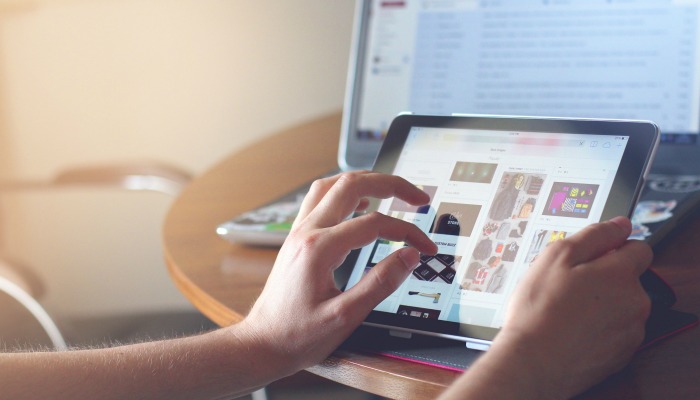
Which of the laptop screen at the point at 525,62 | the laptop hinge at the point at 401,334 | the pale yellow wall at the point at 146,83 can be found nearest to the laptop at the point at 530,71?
the laptop screen at the point at 525,62

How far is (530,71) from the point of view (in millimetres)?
1080

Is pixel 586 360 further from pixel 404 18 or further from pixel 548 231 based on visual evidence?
pixel 404 18

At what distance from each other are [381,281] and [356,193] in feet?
0.35

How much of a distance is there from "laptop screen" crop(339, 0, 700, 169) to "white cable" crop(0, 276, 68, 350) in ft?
1.54

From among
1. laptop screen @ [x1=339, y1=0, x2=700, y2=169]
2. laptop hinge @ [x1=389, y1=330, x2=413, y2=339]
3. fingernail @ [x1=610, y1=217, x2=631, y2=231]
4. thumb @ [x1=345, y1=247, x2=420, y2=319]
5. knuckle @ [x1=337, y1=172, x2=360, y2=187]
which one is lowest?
laptop hinge @ [x1=389, y1=330, x2=413, y2=339]

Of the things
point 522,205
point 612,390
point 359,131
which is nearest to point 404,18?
point 359,131

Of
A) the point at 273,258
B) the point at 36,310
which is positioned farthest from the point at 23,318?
the point at 273,258

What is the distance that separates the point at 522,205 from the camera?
2.26 feet

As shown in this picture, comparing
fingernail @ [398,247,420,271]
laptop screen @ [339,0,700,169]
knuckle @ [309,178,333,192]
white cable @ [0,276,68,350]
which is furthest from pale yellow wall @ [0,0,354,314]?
fingernail @ [398,247,420,271]

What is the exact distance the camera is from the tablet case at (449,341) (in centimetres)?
63

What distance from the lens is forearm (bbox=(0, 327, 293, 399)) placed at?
2.21 ft

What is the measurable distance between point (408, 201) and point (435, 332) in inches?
5.5

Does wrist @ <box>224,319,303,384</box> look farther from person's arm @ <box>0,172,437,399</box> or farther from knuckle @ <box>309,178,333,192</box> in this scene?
knuckle @ <box>309,178,333,192</box>

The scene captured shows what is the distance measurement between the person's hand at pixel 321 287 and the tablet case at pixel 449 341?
3 cm
